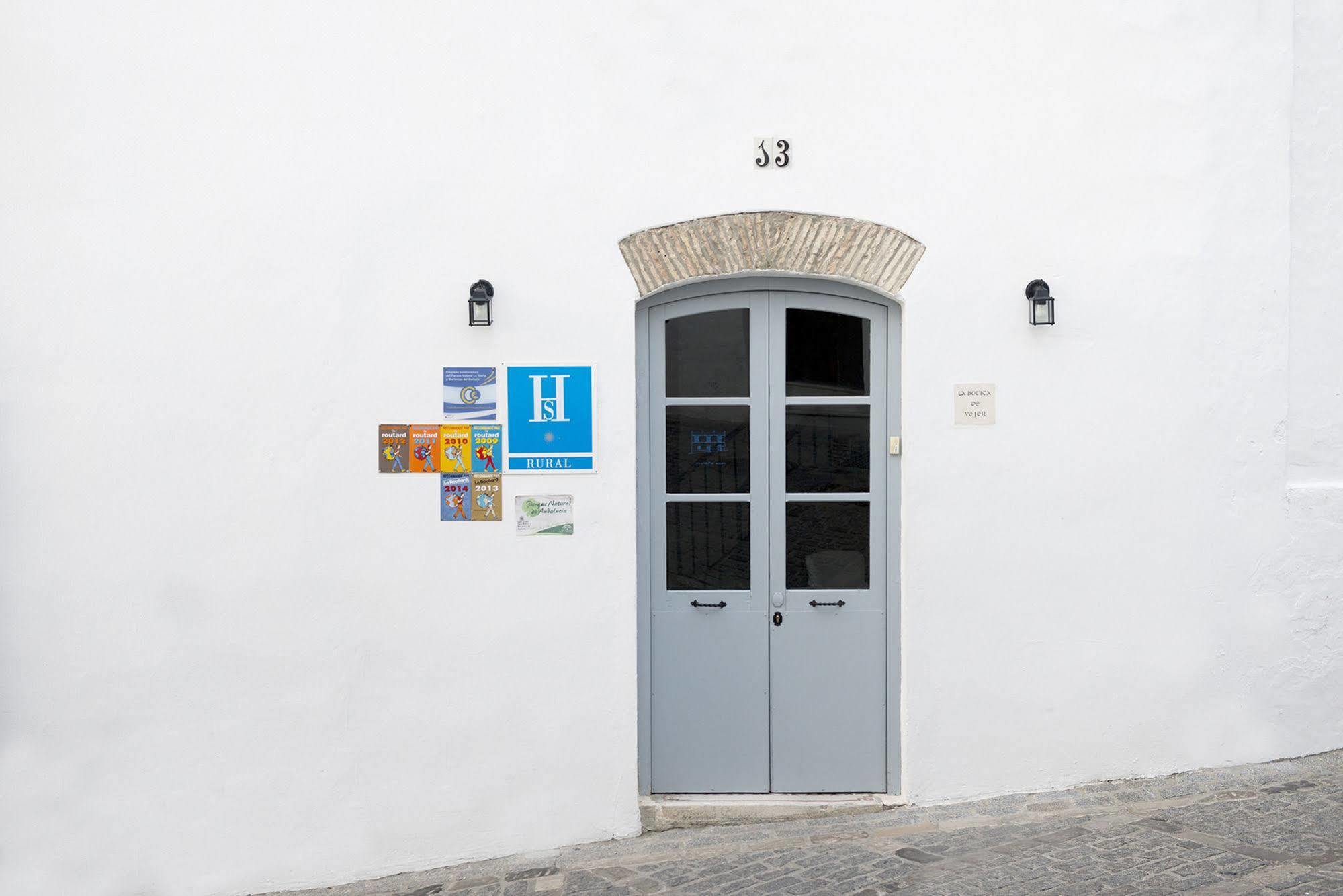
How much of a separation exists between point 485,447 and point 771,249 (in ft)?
5.00

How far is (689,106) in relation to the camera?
4.74 meters

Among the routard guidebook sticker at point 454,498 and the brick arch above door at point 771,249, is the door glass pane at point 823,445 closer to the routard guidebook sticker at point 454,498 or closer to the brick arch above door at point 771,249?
the brick arch above door at point 771,249

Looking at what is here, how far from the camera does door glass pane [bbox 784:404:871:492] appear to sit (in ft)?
16.4

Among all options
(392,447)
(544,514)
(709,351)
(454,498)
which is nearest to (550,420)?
(544,514)

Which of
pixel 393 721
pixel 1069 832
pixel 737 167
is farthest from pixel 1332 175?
pixel 393 721

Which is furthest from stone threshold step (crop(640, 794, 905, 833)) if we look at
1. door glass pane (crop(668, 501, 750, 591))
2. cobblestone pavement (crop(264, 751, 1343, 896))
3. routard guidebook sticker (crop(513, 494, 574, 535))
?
routard guidebook sticker (crop(513, 494, 574, 535))

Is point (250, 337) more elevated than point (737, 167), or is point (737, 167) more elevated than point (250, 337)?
point (737, 167)

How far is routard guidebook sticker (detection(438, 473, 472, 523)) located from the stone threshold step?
5.08 feet

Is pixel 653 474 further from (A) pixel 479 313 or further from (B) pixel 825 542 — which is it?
(A) pixel 479 313

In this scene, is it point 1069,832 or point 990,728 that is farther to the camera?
point 990,728

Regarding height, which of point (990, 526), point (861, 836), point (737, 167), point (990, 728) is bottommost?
point (861, 836)

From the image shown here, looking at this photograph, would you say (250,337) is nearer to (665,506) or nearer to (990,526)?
(665,506)

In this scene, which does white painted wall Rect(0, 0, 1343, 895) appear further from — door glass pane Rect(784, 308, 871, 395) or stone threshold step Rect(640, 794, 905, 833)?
door glass pane Rect(784, 308, 871, 395)

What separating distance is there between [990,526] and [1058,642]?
2.04ft
